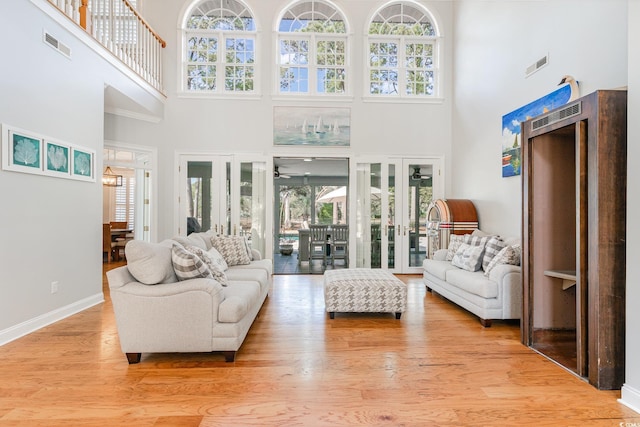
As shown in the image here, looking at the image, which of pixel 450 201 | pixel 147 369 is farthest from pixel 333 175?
pixel 147 369

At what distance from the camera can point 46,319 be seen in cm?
351

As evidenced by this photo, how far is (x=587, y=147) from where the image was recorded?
7.72 feet

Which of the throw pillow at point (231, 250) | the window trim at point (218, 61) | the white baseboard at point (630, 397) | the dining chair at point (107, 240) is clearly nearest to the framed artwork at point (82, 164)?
the throw pillow at point (231, 250)

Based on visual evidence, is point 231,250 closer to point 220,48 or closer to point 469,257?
point 469,257

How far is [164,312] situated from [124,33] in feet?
15.1

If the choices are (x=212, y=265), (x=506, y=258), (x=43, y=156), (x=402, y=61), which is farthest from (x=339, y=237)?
(x=43, y=156)

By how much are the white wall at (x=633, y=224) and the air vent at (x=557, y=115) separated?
12.7 inches

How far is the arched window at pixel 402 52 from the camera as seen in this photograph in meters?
6.61

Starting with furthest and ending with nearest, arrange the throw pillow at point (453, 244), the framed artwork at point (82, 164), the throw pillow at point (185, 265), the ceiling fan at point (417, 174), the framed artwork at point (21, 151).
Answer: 1. the ceiling fan at point (417, 174)
2. the throw pillow at point (453, 244)
3. the framed artwork at point (82, 164)
4. the framed artwork at point (21, 151)
5. the throw pillow at point (185, 265)

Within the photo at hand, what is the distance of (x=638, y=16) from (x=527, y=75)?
2.49 m

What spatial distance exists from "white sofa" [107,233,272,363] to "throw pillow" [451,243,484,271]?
290cm

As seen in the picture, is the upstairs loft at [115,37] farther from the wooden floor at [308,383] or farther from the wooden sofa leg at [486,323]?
the wooden sofa leg at [486,323]

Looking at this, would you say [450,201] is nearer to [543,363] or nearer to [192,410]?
[543,363]

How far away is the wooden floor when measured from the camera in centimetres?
193
